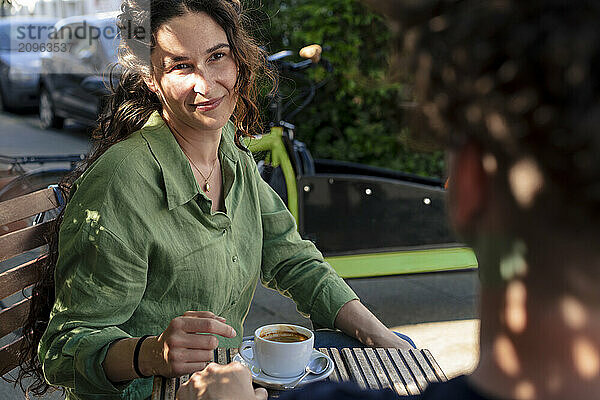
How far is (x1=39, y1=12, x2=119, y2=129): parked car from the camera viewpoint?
851cm

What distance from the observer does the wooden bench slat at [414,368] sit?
1452mm

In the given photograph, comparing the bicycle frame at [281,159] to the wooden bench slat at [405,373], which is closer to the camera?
the wooden bench slat at [405,373]

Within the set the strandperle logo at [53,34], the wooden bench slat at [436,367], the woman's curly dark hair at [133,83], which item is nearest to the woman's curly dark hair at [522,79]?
the wooden bench slat at [436,367]

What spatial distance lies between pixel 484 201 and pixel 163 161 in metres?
1.27

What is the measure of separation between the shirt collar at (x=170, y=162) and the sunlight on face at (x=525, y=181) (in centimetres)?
122

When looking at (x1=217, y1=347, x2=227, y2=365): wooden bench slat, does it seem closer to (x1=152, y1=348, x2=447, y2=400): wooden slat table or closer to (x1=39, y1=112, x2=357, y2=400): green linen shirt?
(x1=152, y1=348, x2=447, y2=400): wooden slat table

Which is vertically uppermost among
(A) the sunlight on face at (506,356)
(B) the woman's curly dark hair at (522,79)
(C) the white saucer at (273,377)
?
(B) the woman's curly dark hair at (522,79)

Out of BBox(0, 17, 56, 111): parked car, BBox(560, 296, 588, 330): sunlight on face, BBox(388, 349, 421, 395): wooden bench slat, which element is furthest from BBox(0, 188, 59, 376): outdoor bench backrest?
BBox(0, 17, 56, 111): parked car

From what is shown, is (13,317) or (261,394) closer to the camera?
(261,394)

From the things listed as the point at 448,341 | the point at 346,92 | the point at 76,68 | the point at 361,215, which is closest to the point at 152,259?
the point at 361,215

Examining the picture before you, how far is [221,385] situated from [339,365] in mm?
407

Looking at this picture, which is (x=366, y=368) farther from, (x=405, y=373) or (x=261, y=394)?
(x=261, y=394)

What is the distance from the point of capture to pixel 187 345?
4.65 ft

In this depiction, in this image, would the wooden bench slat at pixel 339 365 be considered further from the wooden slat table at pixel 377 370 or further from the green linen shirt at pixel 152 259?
the green linen shirt at pixel 152 259
